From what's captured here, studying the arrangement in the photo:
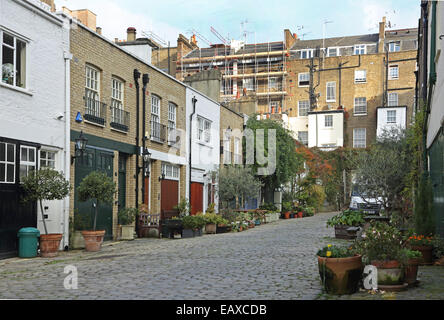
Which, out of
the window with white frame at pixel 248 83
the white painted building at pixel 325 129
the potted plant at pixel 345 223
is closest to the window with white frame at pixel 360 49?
the white painted building at pixel 325 129

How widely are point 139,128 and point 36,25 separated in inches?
240

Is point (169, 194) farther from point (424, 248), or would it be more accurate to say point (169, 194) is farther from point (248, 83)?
point (248, 83)

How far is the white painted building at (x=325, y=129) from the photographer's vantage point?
157 ft

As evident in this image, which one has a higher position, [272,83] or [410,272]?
[272,83]

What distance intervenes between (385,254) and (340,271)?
784mm

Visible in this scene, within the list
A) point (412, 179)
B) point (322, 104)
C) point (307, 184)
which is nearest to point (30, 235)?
point (412, 179)

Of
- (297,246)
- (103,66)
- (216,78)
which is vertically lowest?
(297,246)

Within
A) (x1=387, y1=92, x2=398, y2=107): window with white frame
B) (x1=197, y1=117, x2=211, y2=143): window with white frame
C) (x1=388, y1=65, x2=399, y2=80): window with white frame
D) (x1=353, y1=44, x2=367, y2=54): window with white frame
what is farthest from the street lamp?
(x1=353, y1=44, x2=367, y2=54): window with white frame

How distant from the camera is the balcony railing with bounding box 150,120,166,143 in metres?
19.6

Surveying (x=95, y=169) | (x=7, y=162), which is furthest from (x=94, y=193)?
(x=95, y=169)

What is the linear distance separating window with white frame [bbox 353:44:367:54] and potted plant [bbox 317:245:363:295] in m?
49.5

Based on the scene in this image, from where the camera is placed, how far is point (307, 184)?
37.6 metres

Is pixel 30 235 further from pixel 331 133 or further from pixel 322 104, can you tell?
pixel 322 104

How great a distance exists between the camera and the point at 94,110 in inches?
618
